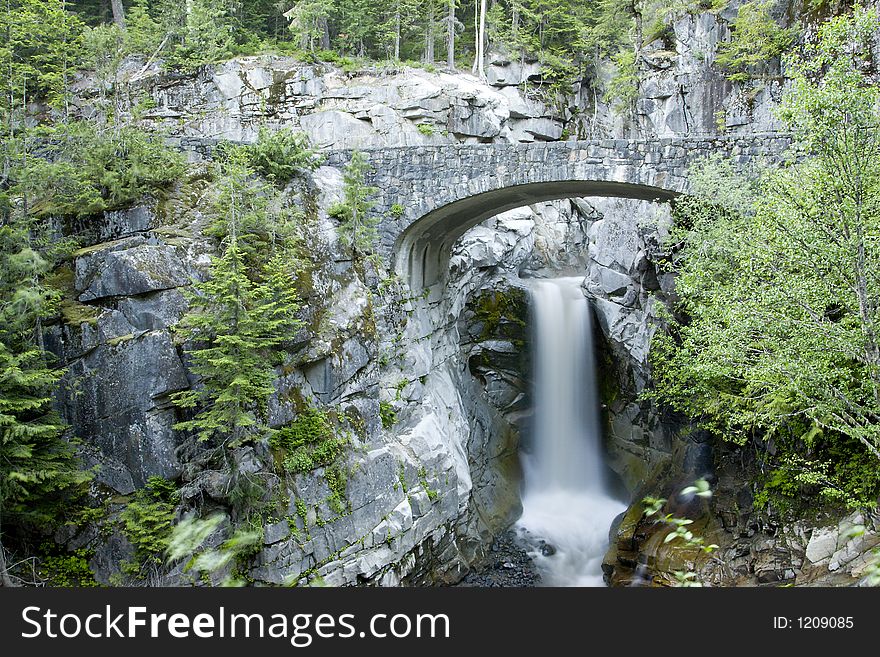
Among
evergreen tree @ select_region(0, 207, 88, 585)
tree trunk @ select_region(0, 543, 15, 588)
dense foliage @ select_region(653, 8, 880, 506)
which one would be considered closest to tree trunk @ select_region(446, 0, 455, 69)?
dense foliage @ select_region(653, 8, 880, 506)

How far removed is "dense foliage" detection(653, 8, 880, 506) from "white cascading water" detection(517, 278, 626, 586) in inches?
340

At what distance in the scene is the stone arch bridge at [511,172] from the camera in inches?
508

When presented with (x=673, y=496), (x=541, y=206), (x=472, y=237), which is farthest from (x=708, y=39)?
(x=673, y=496)

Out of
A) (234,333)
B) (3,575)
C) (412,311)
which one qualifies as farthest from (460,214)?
(3,575)

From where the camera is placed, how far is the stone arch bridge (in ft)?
42.3

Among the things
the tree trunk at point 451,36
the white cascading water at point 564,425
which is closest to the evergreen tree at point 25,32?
the tree trunk at point 451,36

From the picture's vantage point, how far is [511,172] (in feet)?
46.2

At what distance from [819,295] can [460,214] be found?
33.5 ft

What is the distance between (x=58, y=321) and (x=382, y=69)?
1984 cm

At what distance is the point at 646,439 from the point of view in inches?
779

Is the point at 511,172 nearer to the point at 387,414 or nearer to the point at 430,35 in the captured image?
the point at 387,414

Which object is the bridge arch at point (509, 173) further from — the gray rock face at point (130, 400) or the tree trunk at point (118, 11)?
the tree trunk at point (118, 11)

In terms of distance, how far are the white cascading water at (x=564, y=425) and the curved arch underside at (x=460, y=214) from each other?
5253 mm

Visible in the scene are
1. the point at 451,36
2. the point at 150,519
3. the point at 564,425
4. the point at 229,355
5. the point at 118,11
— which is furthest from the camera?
the point at 451,36
